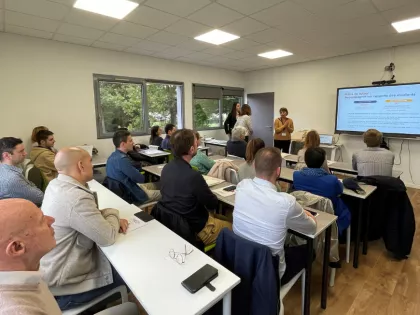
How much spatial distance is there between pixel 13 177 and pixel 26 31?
2.86m

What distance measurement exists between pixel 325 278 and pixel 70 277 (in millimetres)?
1744

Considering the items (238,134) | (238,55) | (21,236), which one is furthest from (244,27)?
(21,236)

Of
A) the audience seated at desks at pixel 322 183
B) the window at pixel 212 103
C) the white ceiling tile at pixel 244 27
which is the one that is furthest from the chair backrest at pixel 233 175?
the window at pixel 212 103

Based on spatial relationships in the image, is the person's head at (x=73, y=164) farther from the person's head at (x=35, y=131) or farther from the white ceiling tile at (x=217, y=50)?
the white ceiling tile at (x=217, y=50)

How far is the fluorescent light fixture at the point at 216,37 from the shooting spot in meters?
3.89

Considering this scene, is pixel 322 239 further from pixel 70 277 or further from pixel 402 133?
pixel 402 133

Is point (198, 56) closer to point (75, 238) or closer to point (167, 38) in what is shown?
point (167, 38)

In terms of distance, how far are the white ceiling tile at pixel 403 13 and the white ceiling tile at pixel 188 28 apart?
2469 millimetres

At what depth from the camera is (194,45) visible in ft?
14.8

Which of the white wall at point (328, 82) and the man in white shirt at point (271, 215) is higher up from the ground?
the white wall at point (328, 82)

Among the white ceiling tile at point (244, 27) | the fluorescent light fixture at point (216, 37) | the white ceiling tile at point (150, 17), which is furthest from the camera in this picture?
the fluorescent light fixture at point (216, 37)

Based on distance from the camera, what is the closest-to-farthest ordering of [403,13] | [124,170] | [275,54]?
[124,170] < [403,13] < [275,54]

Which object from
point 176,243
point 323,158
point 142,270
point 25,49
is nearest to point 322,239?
point 323,158

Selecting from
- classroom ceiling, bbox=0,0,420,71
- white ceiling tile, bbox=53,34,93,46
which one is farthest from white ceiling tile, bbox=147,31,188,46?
white ceiling tile, bbox=53,34,93,46
